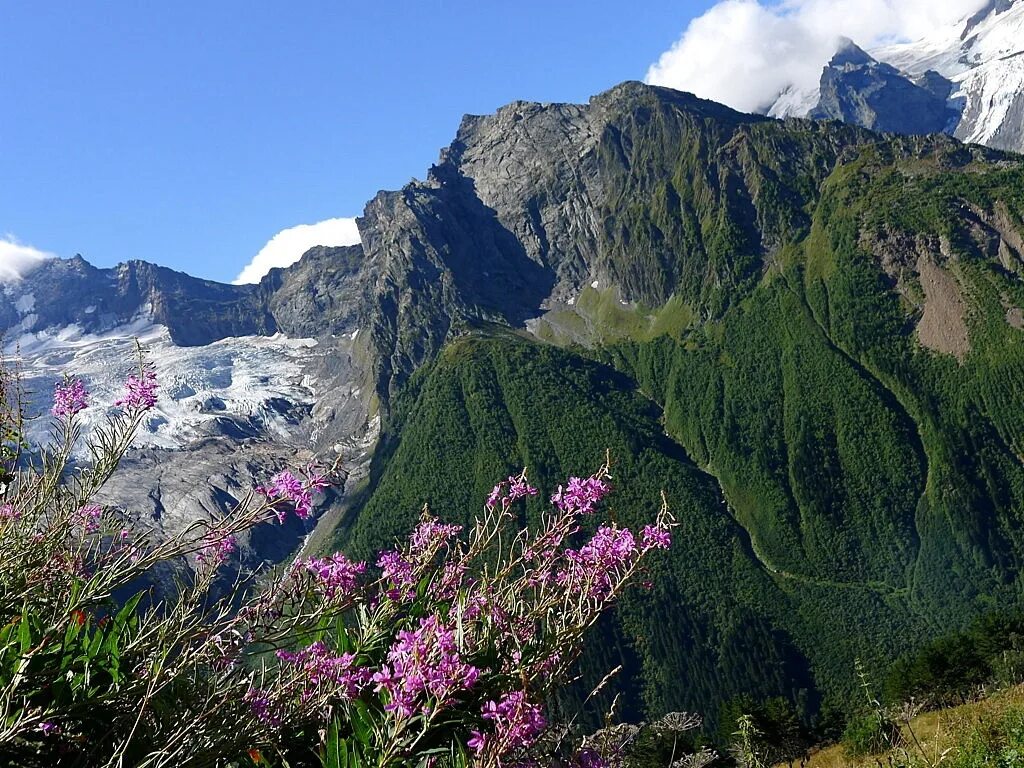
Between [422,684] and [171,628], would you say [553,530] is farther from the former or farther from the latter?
[171,628]

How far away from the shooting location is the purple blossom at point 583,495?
15.6 ft

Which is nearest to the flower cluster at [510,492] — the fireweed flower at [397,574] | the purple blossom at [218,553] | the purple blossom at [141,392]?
the fireweed flower at [397,574]

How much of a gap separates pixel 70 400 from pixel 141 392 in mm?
922

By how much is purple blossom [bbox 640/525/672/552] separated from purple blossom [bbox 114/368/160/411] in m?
3.18

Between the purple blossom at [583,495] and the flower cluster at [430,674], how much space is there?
162 centimetres

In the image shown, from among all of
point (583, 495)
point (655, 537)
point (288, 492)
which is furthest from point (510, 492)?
point (288, 492)

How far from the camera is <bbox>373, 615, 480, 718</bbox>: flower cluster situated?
10.0 feet

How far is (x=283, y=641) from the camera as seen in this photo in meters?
4.33

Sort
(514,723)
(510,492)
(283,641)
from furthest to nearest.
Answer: (510,492), (283,641), (514,723)

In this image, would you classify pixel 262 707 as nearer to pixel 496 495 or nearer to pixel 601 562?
pixel 601 562

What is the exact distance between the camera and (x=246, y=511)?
13.0 feet

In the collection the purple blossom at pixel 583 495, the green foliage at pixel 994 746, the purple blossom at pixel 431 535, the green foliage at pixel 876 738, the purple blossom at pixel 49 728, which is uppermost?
the purple blossom at pixel 583 495

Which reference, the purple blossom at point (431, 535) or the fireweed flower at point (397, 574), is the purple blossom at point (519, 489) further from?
the fireweed flower at point (397, 574)

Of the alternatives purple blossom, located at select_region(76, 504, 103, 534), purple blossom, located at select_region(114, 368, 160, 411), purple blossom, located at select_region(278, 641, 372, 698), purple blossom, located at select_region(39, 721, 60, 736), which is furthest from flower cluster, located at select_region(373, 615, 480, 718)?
purple blossom, located at select_region(76, 504, 103, 534)
